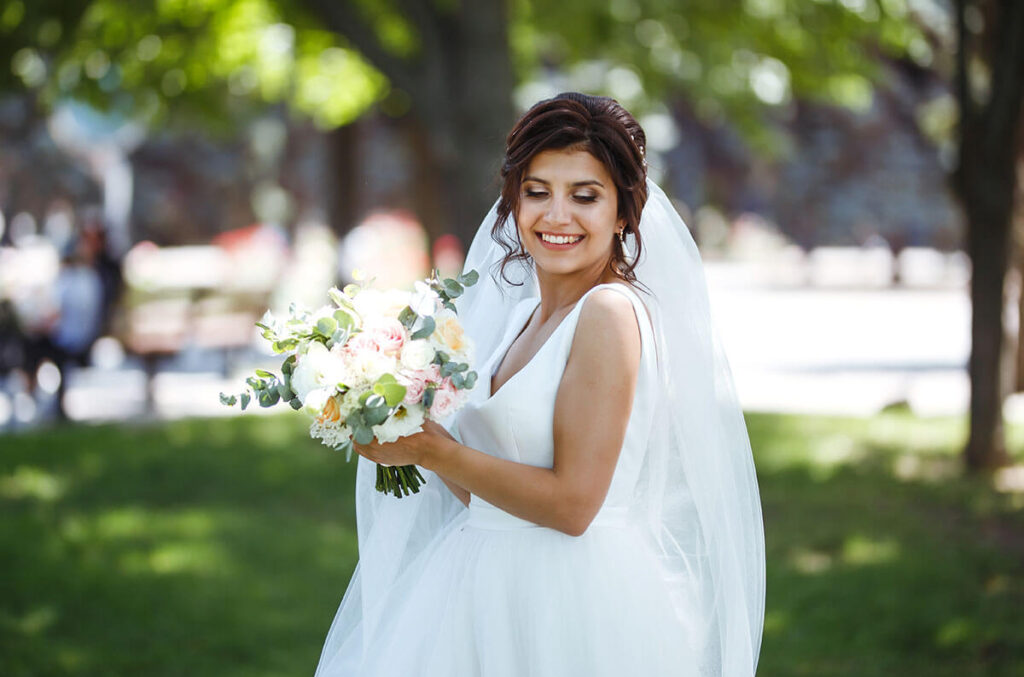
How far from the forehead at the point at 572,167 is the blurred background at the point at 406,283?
2.49 ft

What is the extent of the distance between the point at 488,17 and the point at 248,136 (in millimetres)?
26647

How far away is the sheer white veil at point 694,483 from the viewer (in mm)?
2916

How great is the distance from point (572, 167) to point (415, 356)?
1.92 feet

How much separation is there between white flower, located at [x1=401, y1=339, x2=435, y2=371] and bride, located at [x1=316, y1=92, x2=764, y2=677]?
151mm

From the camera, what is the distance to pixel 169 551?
7273 mm

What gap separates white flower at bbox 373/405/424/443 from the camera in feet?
8.19

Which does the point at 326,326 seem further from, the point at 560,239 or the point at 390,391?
the point at 560,239

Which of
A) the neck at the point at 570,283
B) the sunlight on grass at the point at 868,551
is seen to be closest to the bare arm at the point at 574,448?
the neck at the point at 570,283

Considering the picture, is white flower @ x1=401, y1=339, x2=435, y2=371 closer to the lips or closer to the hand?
the hand

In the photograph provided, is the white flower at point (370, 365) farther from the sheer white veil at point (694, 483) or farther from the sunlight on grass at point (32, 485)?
the sunlight on grass at point (32, 485)

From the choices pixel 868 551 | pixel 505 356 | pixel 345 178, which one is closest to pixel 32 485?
pixel 868 551

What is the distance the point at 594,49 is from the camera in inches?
550

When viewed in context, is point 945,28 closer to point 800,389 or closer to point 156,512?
point 800,389

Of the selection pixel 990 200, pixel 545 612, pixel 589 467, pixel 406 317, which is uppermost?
pixel 990 200
